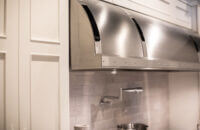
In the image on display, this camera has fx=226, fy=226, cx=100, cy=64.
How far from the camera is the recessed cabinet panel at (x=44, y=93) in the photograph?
1.14 m

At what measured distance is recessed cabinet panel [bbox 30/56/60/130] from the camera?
45.1 inches

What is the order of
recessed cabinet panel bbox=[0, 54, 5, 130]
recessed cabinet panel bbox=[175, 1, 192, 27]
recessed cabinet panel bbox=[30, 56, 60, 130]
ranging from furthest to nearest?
recessed cabinet panel bbox=[175, 1, 192, 27] < recessed cabinet panel bbox=[30, 56, 60, 130] < recessed cabinet panel bbox=[0, 54, 5, 130]

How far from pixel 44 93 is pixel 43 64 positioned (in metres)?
0.15

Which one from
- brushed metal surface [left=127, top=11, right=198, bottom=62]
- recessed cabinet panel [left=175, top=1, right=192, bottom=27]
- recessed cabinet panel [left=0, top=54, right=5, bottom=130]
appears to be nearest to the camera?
recessed cabinet panel [left=0, top=54, right=5, bottom=130]

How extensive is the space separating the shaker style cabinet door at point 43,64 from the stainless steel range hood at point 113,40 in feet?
0.26

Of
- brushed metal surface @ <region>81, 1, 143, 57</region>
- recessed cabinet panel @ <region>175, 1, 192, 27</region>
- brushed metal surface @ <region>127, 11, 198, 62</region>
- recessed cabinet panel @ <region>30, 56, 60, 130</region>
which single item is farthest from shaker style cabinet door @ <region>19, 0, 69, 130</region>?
recessed cabinet panel @ <region>175, 1, 192, 27</region>

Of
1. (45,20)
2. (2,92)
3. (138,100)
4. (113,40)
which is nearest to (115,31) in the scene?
(113,40)

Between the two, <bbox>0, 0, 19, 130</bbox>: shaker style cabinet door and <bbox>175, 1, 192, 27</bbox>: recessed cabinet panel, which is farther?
<bbox>175, 1, 192, 27</bbox>: recessed cabinet panel

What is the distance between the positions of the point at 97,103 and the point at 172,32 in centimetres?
81

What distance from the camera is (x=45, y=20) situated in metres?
1.19

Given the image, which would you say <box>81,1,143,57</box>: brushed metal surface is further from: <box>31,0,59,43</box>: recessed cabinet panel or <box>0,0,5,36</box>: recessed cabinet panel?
<box>0,0,5,36</box>: recessed cabinet panel

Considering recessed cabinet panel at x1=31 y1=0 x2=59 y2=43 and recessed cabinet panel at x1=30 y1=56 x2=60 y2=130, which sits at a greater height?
recessed cabinet panel at x1=31 y1=0 x2=59 y2=43

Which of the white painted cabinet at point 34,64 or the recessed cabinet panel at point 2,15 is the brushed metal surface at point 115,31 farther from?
the recessed cabinet panel at point 2,15

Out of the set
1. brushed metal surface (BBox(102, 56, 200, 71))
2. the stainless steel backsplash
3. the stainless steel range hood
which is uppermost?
the stainless steel range hood
